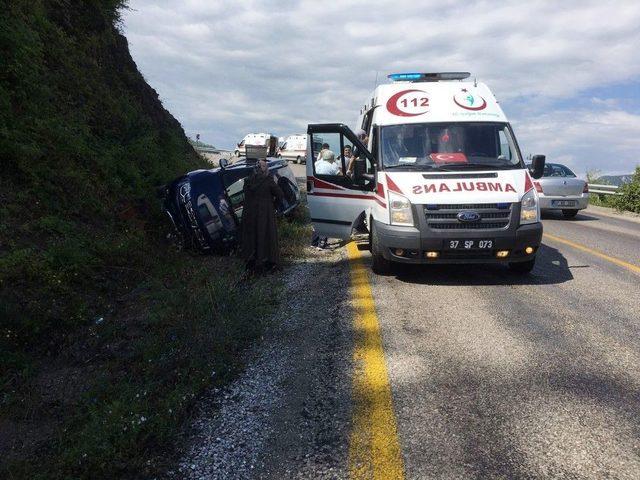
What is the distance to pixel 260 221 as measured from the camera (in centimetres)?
779

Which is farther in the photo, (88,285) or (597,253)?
(597,253)

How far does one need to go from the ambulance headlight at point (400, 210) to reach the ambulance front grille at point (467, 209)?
216 millimetres

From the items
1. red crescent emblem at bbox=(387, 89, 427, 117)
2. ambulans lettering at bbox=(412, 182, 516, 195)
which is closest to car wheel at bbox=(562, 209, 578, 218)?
red crescent emblem at bbox=(387, 89, 427, 117)

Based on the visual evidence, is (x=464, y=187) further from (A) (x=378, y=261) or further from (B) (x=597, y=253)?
(B) (x=597, y=253)

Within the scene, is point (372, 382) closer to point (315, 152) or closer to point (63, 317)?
point (63, 317)

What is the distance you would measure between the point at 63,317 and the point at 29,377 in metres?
1.19

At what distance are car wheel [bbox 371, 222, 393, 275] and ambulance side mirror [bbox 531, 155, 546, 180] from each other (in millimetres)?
2394

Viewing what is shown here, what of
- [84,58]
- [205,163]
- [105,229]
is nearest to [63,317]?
[105,229]

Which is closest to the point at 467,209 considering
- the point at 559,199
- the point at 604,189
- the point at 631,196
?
the point at 559,199

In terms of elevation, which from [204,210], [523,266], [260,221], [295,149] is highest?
[295,149]

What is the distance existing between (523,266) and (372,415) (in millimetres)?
4705

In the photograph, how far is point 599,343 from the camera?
473 centimetres

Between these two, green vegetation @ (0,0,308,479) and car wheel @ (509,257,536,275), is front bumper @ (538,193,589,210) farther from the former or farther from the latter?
car wheel @ (509,257,536,275)

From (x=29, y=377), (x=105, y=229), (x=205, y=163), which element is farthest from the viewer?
(x=205, y=163)
